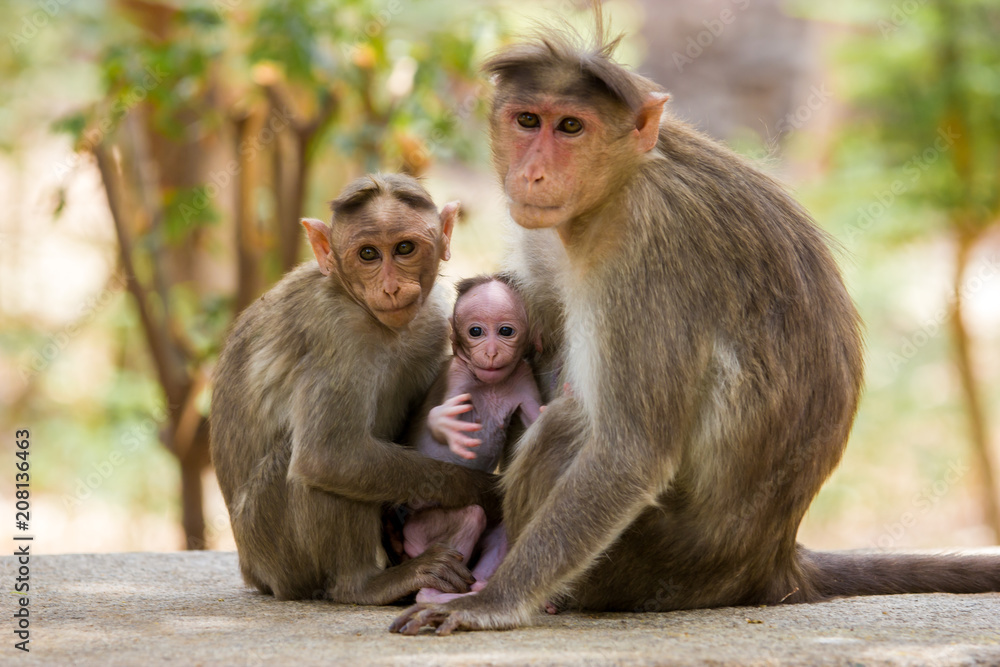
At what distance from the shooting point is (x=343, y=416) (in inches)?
193

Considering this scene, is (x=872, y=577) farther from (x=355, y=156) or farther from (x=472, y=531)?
(x=355, y=156)

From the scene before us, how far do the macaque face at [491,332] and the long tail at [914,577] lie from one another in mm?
1804

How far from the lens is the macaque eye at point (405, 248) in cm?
491

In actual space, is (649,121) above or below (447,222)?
above

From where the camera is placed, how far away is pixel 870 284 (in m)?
14.5

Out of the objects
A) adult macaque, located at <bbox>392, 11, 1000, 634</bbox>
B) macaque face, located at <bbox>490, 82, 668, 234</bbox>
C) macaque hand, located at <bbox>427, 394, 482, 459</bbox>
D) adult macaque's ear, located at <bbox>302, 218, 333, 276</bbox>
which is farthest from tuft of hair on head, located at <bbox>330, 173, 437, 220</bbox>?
macaque hand, located at <bbox>427, 394, 482, 459</bbox>

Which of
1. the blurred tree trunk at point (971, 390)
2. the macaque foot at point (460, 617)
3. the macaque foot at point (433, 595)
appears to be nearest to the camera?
the macaque foot at point (460, 617)

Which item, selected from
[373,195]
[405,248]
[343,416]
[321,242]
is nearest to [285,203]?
[321,242]

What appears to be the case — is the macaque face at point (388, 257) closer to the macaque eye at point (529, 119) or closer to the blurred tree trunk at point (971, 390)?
the macaque eye at point (529, 119)

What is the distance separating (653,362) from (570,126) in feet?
3.50

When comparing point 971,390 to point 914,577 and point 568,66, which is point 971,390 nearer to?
point 914,577

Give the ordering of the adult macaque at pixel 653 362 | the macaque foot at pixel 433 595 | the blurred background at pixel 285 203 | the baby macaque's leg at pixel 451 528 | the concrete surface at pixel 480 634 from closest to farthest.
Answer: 1. the concrete surface at pixel 480 634
2. the adult macaque at pixel 653 362
3. the macaque foot at pixel 433 595
4. the baby macaque's leg at pixel 451 528
5. the blurred background at pixel 285 203

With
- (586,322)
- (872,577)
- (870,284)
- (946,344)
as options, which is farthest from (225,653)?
(946,344)

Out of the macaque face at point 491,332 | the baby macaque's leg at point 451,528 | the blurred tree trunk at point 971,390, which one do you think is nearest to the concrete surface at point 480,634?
the baby macaque's leg at point 451,528
